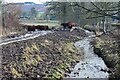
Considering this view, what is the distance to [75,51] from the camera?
4.80 m

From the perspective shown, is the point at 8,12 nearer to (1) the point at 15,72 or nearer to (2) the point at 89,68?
(1) the point at 15,72

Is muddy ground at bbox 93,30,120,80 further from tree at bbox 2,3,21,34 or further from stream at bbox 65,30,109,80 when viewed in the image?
tree at bbox 2,3,21,34

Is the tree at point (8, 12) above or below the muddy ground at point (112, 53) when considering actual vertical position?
above

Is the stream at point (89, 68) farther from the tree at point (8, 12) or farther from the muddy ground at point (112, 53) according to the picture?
the tree at point (8, 12)

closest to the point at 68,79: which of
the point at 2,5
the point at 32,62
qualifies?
the point at 32,62

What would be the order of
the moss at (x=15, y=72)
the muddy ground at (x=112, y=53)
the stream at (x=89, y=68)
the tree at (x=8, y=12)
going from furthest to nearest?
1. the stream at (x=89, y=68)
2. the moss at (x=15, y=72)
3. the muddy ground at (x=112, y=53)
4. the tree at (x=8, y=12)

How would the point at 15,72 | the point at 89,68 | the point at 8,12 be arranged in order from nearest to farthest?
the point at 8,12, the point at 15,72, the point at 89,68

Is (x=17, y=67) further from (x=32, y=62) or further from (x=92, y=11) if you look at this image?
(x=92, y=11)

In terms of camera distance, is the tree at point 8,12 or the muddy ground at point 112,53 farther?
the muddy ground at point 112,53

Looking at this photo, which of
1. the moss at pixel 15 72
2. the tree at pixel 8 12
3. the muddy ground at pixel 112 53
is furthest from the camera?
the moss at pixel 15 72

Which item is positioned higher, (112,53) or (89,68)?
(112,53)

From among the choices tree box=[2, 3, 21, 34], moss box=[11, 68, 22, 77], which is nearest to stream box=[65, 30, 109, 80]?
moss box=[11, 68, 22, 77]

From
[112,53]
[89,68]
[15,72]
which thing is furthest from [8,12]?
[89,68]

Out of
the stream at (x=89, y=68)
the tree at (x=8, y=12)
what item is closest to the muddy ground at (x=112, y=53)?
the stream at (x=89, y=68)
